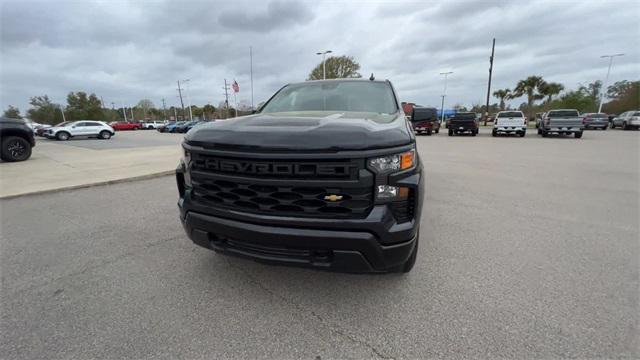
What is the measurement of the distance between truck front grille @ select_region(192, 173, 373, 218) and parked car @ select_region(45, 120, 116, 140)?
2787 cm

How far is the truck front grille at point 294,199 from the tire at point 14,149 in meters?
11.1

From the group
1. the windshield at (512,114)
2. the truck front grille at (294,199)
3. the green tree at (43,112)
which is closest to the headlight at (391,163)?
the truck front grille at (294,199)

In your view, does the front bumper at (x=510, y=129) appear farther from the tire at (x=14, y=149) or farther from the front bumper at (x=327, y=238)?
the tire at (x=14, y=149)

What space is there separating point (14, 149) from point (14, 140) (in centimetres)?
29

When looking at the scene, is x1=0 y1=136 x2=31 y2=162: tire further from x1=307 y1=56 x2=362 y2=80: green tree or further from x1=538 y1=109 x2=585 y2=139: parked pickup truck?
x1=307 y1=56 x2=362 y2=80: green tree

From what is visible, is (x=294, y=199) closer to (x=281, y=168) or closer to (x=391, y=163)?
(x=281, y=168)

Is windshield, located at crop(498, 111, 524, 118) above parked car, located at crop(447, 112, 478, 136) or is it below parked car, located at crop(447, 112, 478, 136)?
above

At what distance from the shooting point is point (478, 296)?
2.24 meters

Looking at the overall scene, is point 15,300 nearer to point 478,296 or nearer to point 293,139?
point 293,139

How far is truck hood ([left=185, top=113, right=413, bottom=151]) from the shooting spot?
1.77m

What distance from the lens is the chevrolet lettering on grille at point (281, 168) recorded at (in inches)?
70.2

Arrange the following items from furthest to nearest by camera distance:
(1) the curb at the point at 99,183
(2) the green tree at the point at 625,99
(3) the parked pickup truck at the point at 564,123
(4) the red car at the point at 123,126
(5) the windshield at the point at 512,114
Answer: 1. (4) the red car at the point at 123,126
2. (2) the green tree at the point at 625,99
3. (5) the windshield at the point at 512,114
4. (3) the parked pickup truck at the point at 564,123
5. (1) the curb at the point at 99,183

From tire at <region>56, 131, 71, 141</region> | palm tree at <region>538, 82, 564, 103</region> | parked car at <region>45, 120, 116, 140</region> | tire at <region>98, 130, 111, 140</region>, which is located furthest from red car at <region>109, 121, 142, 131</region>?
palm tree at <region>538, 82, 564, 103</region>

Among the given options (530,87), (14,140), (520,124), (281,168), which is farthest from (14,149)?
(530,87)
